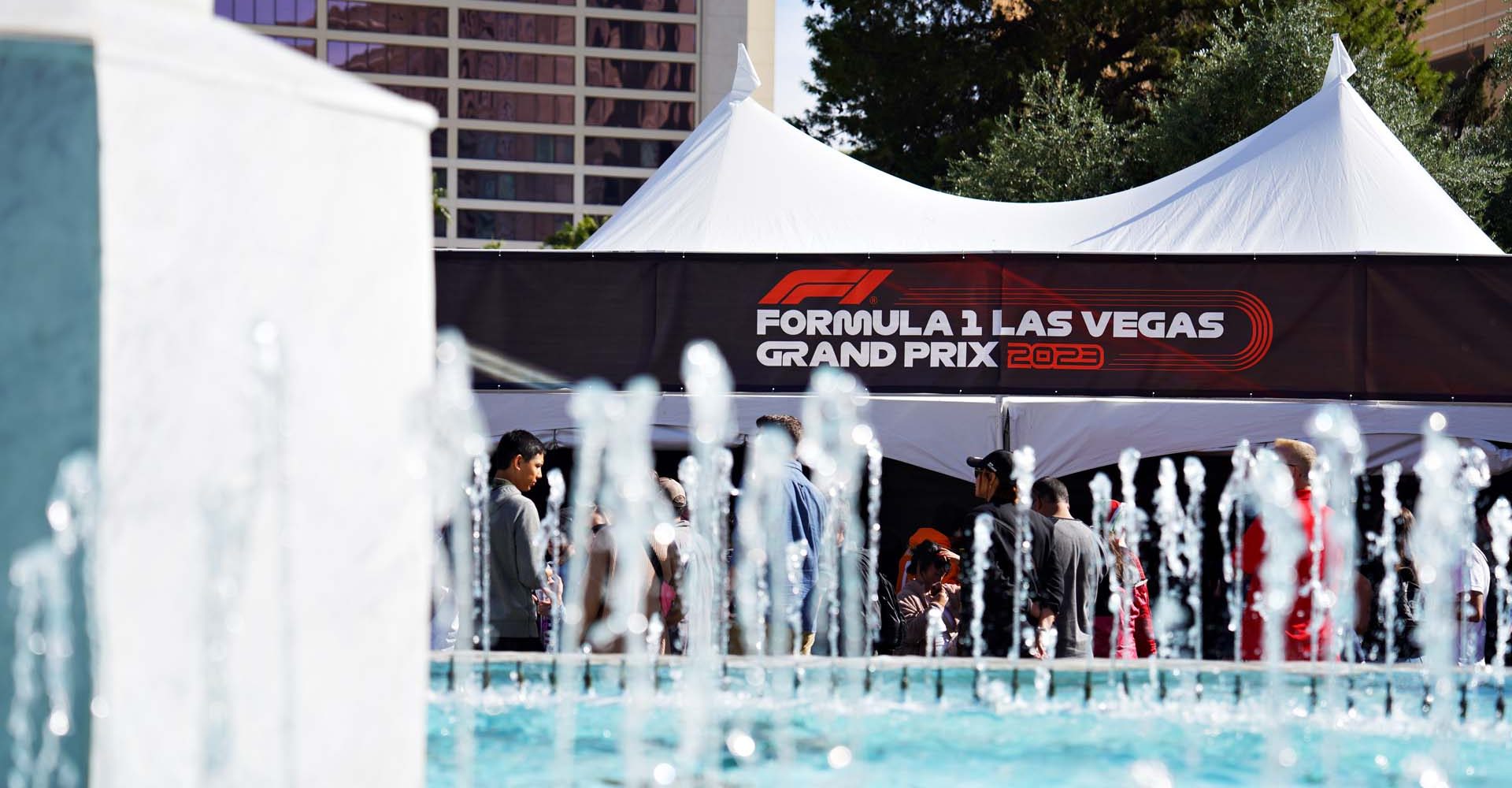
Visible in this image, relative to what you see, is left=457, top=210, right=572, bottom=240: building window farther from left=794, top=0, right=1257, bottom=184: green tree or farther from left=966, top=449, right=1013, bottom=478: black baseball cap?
left=966, top=449, right=1013, bottom=478: black baseball cap

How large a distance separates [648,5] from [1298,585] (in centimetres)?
8686

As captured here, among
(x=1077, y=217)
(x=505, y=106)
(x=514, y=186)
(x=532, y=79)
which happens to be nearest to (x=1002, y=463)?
(x=1077, y=217)

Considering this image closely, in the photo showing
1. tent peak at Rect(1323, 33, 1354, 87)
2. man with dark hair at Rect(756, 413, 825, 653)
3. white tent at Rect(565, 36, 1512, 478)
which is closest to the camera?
man with dark hair at Rect(756, 413, 825, 653)

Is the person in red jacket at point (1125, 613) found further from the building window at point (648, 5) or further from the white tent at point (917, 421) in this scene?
the building window at point (648, 5)

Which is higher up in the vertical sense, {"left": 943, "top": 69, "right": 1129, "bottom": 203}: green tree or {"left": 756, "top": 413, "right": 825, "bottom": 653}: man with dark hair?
{"left": 943, "top": 69, "right": 1129, "bottom": 203}: green tree

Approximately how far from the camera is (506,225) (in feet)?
285

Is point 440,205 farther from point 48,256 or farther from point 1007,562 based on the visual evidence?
point 48,256

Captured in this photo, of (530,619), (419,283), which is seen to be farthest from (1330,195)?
(419,283)

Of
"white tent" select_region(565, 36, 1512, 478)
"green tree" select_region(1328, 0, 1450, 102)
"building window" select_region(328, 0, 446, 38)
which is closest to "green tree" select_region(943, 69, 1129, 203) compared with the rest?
"green tree" select_region(1328, 0, 1450, 102)

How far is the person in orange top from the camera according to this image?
516 centimetres

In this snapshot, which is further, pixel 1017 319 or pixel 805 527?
pixel 1017 319

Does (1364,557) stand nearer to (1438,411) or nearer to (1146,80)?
(1438,411)

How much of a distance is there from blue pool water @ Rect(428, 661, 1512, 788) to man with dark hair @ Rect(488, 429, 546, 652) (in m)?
1.15

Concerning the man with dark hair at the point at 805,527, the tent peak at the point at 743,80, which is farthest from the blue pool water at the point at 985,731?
the tent peak at the point at 743,80
